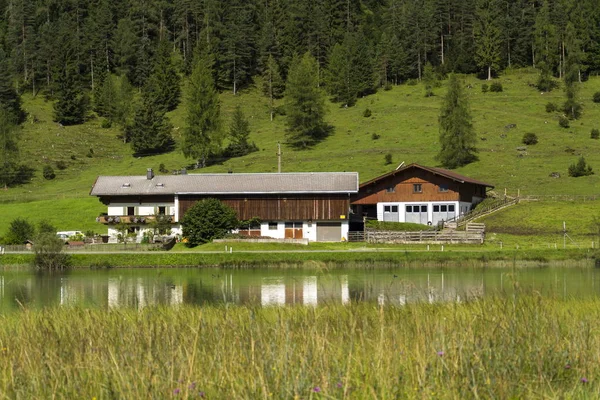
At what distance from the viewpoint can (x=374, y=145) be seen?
10519 centimetres

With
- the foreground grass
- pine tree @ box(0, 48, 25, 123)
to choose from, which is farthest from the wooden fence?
pine tree @ box(0, 48, 25, 123)

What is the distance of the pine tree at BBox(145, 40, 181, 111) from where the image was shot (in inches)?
5448

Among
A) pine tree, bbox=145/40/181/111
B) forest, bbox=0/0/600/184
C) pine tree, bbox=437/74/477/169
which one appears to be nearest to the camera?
pine tree, bbox=437/74/477/169

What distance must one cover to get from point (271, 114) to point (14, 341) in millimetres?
120418

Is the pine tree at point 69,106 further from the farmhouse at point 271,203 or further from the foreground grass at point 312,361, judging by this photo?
the foreground grass at point 312,361

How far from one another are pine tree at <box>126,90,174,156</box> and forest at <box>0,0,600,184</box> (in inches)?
6.4

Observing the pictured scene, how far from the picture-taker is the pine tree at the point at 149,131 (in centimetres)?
11462

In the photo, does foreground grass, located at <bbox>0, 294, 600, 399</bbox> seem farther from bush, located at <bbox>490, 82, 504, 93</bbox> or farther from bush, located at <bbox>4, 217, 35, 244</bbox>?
bush, located at <bbox>490, 82, 504, 93</bbox>

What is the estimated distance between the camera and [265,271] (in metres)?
47.4

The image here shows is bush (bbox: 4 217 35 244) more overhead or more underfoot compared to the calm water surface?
more overhead

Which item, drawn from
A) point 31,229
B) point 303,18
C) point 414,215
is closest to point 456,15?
point 303,18

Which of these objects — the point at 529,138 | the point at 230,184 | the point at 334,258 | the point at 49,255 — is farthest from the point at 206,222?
the point at 529,138

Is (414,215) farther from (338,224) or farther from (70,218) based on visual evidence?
(70,218)

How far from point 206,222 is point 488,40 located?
89.6 m
